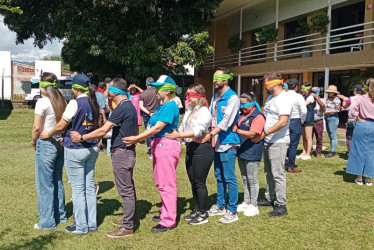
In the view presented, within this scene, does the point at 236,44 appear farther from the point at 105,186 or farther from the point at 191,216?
the point at 191,216

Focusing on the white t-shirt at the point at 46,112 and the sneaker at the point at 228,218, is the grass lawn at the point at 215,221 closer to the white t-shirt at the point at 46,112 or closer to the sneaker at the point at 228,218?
the sneaker at the point at 228,218

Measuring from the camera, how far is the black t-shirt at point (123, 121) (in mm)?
4066

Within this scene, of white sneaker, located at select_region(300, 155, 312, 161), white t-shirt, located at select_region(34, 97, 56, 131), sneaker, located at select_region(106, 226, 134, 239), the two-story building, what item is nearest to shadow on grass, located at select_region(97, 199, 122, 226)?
sneaker, located at select_region(106, 226, 134, 239)

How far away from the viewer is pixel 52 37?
25859 mm

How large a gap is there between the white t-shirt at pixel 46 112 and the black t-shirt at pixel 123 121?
2.48 ft

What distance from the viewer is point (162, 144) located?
429 cm

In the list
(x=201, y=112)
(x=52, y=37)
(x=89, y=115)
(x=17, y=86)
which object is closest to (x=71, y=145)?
(x=89, y=115)

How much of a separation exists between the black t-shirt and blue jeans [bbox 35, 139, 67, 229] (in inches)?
31.1

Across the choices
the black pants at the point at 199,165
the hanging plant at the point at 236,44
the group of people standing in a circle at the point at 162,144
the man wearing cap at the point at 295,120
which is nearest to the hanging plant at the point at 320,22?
the hanging plant at the point at 236,44

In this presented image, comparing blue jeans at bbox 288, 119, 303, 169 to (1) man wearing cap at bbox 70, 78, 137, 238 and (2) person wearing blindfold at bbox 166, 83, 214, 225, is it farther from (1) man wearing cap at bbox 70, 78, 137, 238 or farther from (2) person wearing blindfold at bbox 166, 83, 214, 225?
(1) man wearing cap at bbox 70, 78, 137, 238

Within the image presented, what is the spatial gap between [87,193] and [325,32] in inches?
538

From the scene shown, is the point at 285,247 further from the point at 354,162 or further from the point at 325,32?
the point at 325,32

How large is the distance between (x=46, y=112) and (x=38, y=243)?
4.73 ft

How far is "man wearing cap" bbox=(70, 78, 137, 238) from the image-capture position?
4047 mm
